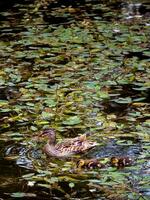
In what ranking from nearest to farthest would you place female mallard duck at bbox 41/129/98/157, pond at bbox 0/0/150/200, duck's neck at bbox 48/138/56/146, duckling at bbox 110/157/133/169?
pond at bbox 0/0/150/200 < duckling at bbox 110/157/133/169 < female mallard duck at bbox 41/129/98/157 < duck's neck at bbox 48/138/56/146

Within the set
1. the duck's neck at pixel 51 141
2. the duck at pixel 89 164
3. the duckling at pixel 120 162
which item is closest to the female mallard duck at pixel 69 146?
the duck's neck at pixel 51 141

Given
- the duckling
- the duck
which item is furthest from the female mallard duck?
the duckling

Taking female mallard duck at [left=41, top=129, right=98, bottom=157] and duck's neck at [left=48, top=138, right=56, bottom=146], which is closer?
female mallard duck at [left=41, top=129, right=98, bottom=157]

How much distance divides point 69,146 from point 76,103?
1282 millimetres

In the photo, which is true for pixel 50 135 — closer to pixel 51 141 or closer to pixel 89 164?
pixel 51 141

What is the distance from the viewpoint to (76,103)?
18.8 feet

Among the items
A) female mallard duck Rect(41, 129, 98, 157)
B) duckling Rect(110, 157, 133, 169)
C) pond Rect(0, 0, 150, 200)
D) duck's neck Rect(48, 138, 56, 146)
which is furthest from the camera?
duck's neck Rect(48, 138, 56, 146)

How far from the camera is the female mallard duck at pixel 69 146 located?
448cm

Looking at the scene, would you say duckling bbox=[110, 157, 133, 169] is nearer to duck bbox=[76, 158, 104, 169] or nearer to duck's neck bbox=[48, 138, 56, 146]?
duck bbox=[76, 158, 104, 169]

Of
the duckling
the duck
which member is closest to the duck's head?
the duck

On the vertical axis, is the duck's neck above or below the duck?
below

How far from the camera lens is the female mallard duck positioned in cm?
448

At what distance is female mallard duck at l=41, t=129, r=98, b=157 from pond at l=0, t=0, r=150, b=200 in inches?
2.6

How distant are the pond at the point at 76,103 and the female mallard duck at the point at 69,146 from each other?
0.21ft
